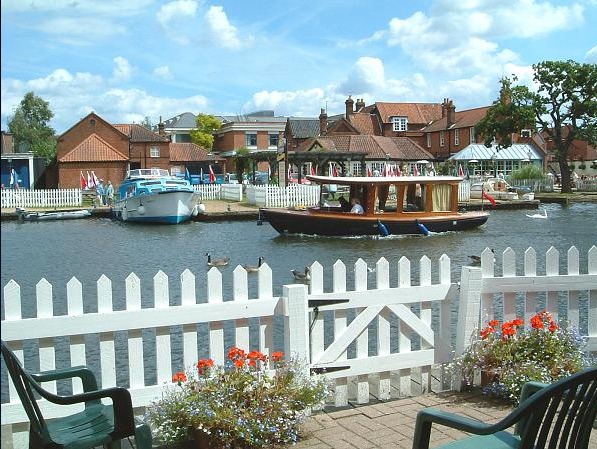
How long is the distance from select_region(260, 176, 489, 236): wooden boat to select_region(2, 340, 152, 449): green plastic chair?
22904mm

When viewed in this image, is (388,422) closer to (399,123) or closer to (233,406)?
(233,406)

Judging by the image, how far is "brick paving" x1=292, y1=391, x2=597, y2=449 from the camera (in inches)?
187

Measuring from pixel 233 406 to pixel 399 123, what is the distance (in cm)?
7822

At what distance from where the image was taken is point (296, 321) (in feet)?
Answer: 16.7

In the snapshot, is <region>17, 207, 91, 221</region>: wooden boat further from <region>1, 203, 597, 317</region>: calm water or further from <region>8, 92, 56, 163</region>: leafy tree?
<region>8, 92, 56, 163</region>: leafy tree

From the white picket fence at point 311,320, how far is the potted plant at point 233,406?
13.0 inches

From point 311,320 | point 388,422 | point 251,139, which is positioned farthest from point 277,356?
point 251,139

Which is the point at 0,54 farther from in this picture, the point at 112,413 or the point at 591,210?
the point at 591,210

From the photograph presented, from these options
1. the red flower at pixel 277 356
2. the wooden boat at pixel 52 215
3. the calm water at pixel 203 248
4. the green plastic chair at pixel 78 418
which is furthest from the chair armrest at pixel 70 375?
the wooden boat at pixel 52 215

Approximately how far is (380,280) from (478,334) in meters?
0.93

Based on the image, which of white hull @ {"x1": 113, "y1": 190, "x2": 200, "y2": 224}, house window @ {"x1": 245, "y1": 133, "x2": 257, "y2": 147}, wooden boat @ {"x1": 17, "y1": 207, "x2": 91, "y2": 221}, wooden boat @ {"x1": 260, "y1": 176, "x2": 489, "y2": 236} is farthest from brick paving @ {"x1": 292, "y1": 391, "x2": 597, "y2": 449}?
house window @ {"x1": 245, "y1": 133, "x2": 257, "y2": 147}

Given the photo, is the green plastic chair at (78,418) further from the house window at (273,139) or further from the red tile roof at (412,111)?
the house window at (273,139)

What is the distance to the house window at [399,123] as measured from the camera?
264 feet

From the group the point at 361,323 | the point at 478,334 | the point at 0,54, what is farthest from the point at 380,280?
the point at 0,54
